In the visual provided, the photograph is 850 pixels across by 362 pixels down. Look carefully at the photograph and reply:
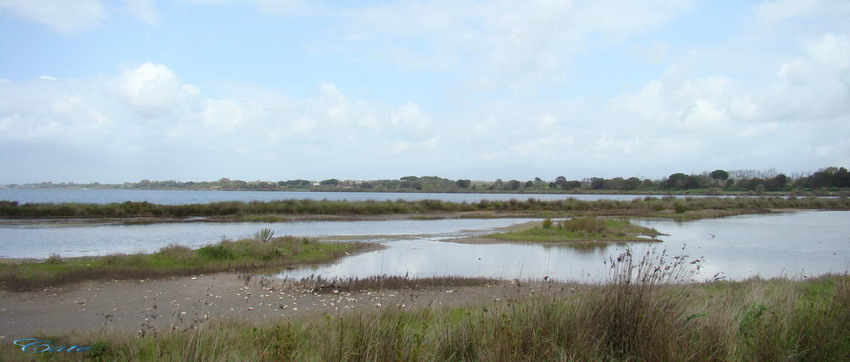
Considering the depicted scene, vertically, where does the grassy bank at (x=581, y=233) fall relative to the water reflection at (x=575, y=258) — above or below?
above

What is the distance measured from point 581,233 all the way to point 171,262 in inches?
913

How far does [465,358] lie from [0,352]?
6.69 meters

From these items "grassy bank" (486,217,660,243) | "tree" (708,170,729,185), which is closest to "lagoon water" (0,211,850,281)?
"grassy bank" (486,217,660,243)

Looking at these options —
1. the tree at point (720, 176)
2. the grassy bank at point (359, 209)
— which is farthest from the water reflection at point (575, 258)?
the tree at point (720, 176)

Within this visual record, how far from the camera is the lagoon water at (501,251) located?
65.9 feet

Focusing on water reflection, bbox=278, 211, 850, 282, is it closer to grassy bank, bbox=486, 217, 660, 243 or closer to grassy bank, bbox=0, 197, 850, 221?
grassy bank, bbox=486, 217, 660, 243

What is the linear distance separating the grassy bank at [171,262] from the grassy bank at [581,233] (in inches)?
471

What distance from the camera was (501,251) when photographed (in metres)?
26.7

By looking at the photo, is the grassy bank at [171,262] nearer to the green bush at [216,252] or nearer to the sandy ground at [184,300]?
the green bush at [216,252]

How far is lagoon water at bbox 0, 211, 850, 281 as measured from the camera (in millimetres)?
20078

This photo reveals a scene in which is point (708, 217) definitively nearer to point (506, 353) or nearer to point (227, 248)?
point (227, 248)

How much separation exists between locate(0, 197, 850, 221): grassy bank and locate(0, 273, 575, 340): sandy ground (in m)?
35.7

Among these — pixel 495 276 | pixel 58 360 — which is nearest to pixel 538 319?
pixel 58 360

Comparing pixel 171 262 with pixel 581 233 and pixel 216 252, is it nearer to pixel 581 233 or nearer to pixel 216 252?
pixel 216 252
